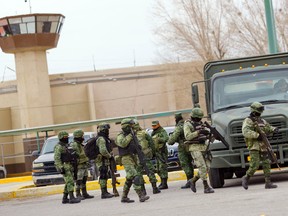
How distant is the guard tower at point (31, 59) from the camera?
58094mm

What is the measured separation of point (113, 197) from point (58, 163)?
69.3 inches

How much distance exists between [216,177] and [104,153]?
8.24 ft

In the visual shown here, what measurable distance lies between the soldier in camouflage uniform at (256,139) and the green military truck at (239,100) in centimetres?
70

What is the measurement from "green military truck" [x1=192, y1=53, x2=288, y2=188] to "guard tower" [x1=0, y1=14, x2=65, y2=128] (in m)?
37.1

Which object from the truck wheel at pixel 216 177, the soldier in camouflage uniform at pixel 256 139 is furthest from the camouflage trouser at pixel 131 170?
the soldier in camouflage uniform at pixel 256 139

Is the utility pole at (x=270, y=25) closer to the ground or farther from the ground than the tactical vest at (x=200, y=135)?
farther from the ground

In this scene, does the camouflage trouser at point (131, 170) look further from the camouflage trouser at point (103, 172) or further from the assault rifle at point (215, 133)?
the camouflage trouser at point (103, 172)

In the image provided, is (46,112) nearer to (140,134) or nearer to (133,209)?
(140,134)

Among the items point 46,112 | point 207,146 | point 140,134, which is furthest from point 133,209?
point 46,112

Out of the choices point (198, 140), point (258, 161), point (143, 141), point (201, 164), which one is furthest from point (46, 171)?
point (258, 161)

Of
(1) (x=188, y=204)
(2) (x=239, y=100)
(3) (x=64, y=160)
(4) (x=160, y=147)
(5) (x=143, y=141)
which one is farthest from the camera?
(4) (x=160, y=147)

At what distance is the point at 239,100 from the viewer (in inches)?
807

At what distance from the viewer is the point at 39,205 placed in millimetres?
21516

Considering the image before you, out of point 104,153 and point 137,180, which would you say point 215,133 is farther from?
point 104,153
